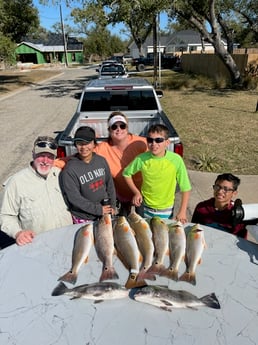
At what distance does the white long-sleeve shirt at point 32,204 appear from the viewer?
100.0 inches

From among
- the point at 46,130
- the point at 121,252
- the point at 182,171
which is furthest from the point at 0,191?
the point at 46,130

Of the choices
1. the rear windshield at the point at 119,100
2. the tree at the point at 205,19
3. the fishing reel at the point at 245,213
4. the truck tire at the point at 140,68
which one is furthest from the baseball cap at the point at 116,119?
the truck tire at the point at 140,68

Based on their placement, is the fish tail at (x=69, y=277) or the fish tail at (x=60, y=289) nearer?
the fish tail at (x=60, y=289)

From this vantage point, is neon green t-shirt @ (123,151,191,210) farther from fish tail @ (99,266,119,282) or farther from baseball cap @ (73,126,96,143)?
fish tail @ (99,266,119,282)

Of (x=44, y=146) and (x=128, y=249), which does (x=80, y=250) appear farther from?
(x=44, y=146)

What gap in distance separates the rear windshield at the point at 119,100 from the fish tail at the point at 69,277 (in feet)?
15.3

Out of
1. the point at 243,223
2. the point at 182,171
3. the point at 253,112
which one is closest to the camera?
the point at 243,223

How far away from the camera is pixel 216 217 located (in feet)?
9.48

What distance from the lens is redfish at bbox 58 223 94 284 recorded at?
1932mm

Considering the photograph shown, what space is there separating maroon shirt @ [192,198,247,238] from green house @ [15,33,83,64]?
63.3m

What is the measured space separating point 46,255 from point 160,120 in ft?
11.5

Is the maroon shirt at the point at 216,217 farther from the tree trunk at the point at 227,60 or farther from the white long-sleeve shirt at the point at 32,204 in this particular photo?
the tree trunk at the point at 227,60

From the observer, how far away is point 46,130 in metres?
10.9

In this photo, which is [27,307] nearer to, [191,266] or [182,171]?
[191,266]
